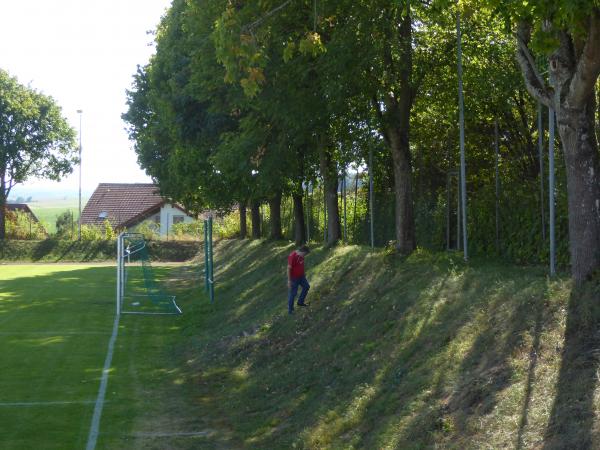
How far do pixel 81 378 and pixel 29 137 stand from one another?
62316 millimetres

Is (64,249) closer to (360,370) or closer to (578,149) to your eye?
(360,370)

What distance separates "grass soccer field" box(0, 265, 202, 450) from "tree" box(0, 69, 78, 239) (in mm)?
44567

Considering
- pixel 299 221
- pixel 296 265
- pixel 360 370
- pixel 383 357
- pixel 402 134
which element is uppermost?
pixel 402 134

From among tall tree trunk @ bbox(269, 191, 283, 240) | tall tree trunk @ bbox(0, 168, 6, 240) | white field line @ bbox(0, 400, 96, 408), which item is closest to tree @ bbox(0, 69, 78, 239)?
tall tree trunk @ bbox(0, 168, 6, 240)

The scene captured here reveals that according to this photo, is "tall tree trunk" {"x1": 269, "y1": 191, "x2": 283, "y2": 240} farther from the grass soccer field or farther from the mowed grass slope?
the mowed grass slope

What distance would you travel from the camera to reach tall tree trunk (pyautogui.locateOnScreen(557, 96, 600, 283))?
1105cm

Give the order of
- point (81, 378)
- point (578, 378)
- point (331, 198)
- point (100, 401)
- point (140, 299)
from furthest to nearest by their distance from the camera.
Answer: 1. point (140, 299)
2. point (331, 198)
3. point (81, 378)
4. point (100, 401)
5. point (578, 378)

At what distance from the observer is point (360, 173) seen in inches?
1085

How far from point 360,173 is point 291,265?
7.90 m

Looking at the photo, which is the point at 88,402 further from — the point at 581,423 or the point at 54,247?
the point at 54,247

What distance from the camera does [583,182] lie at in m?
11.1

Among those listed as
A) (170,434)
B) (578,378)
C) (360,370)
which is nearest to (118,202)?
(170,434)

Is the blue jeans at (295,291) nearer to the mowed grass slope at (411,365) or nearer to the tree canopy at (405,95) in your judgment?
the mowed grass slope at (411,365)

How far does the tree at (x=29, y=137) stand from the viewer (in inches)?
2918
